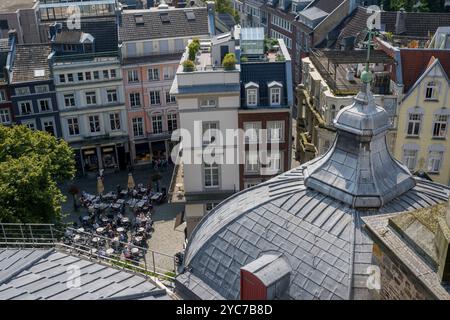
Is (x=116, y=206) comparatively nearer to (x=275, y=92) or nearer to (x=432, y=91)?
(x=275, y=92)

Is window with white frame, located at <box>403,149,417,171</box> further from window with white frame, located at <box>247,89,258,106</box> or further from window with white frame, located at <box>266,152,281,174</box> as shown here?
window with white frame, located at <box>247,89,258,106</box>

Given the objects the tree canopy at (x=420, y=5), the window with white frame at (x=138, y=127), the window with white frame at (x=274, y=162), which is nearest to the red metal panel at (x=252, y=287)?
the window with white frame at (x=274, y=162)

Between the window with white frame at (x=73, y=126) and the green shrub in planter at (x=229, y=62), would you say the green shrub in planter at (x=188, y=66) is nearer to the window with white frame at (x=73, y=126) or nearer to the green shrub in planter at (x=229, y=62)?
the green shrub in planter at (x=229, y=62)

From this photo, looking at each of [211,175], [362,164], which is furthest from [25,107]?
[362,164]

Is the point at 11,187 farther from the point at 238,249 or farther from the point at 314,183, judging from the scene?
the point at 314,183
